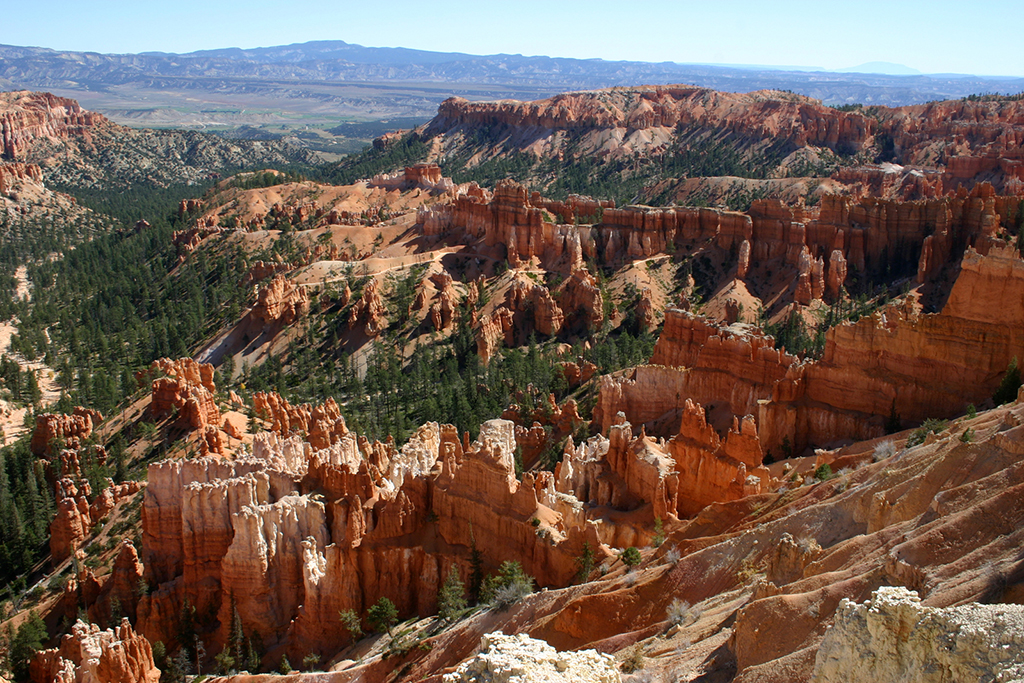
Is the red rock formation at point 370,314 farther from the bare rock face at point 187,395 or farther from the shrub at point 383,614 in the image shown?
the shrub at point 383,614

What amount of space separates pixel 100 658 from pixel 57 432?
108ft

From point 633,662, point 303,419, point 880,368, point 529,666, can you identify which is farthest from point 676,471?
point 303,419

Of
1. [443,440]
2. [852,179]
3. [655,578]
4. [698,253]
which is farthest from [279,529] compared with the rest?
[852,179]

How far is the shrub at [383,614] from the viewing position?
→ 33.1 m

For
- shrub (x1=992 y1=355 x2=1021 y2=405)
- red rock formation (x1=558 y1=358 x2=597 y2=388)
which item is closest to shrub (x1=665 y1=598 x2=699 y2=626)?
shrub (x1=992 y1=355 x2=1021 y2=405)

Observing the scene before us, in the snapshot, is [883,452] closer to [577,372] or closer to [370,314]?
[577,372]

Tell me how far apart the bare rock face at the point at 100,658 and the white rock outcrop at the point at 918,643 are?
2801cm

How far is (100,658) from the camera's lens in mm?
33156

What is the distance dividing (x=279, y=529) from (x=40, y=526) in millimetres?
23084

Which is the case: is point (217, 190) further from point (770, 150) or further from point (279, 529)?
point (279, 529)

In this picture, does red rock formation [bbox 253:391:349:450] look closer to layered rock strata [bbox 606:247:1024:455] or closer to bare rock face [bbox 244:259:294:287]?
layered rock strata [bbox 606:247:1024:455]

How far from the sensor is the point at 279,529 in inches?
1483

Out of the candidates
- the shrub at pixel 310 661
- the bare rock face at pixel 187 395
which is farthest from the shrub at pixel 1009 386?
the bare rock face at pixel 187 395

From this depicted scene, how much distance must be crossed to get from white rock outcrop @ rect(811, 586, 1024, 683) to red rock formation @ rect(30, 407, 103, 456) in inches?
2262
